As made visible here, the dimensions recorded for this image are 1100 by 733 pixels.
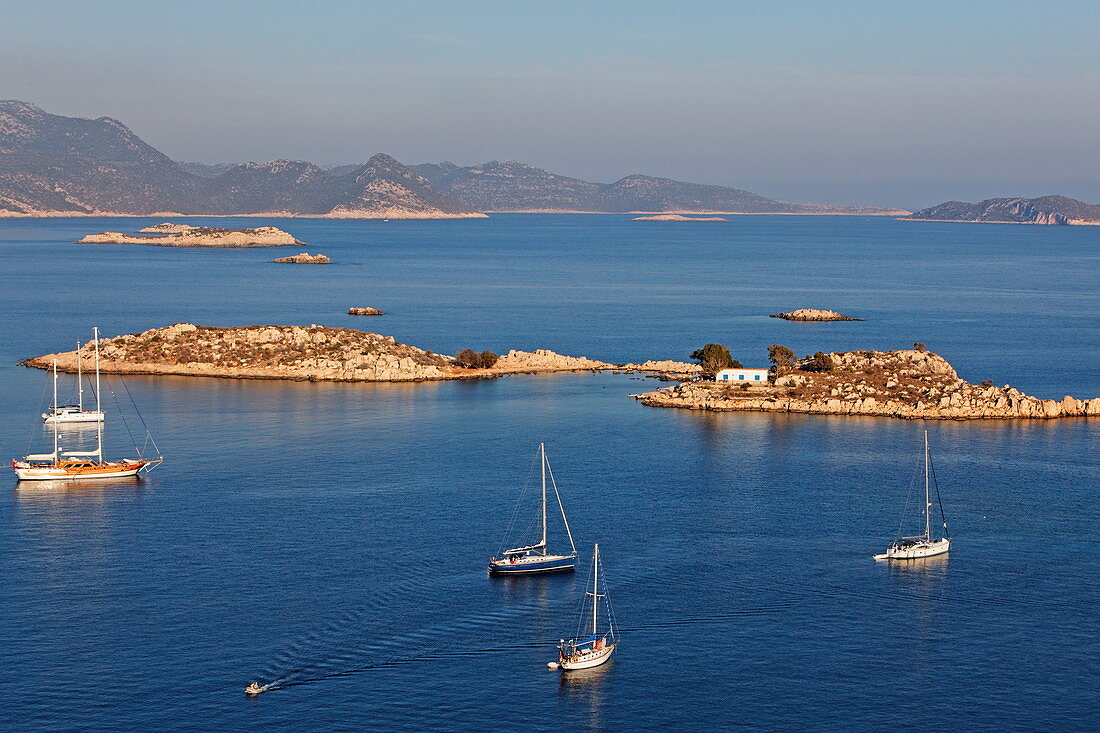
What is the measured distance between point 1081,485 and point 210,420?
62866 mm

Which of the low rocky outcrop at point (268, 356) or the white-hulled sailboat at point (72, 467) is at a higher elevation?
the low rocky outcrop at point (268, 356)

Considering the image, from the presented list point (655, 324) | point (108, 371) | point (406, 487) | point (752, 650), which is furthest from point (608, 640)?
point (655, 324)

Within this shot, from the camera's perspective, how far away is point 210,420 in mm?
95375

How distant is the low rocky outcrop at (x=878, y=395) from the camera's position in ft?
329

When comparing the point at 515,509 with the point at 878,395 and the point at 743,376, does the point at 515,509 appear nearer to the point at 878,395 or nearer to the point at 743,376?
the point at 743,376

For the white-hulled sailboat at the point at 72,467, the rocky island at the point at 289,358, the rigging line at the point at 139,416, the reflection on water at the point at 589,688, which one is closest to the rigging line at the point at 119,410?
the rigging line at the point at 139,416

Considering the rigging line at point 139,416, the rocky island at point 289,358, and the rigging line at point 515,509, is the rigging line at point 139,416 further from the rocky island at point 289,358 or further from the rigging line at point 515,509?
the rigging line at point 515,509

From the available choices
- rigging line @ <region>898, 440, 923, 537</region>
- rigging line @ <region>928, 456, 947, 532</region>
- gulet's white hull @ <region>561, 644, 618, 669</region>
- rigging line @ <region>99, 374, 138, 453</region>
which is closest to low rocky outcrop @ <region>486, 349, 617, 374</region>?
rigging line @ <region>99, 374, 138, 453</region>

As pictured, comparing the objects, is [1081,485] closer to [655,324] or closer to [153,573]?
[153,573]

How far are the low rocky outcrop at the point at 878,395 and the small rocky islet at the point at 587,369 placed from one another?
0.09 metres

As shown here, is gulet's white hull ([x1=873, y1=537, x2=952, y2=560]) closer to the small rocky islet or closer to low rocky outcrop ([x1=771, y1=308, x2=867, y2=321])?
the small rocky islet

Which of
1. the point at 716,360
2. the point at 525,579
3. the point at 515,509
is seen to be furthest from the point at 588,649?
the point at 716,360

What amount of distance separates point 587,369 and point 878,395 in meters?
30.5

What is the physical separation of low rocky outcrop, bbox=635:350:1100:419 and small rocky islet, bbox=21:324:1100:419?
86mm
